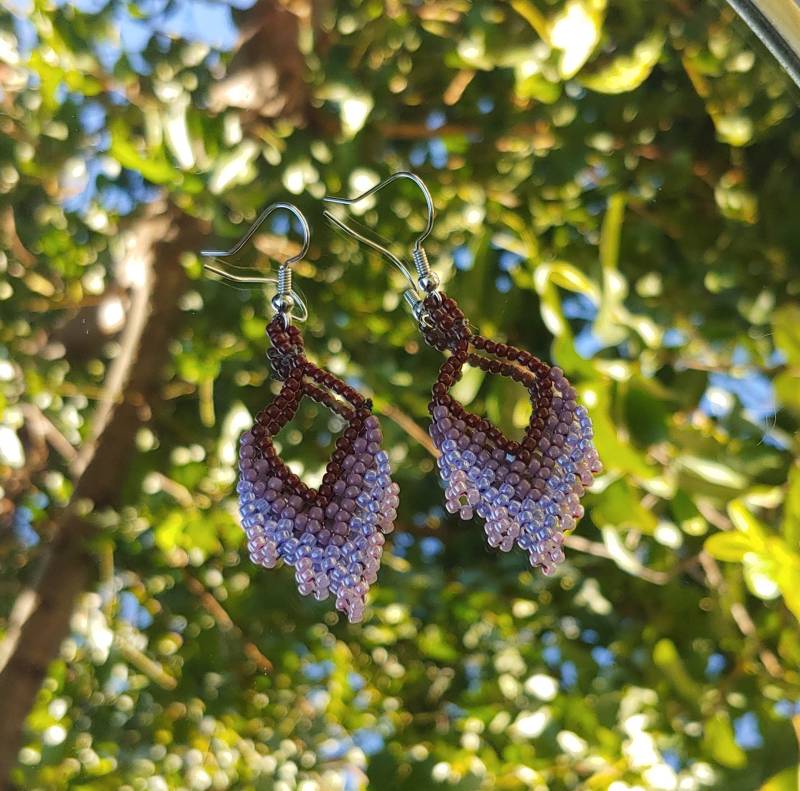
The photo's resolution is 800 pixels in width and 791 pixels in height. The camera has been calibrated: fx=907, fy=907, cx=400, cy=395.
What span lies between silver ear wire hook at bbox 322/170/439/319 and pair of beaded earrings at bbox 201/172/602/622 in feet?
0.19

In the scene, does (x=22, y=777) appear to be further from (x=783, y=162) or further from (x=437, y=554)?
(x=783, y=162)

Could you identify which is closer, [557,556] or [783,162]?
[557,556]

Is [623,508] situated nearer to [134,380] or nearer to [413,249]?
[413,249]

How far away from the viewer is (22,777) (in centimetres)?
64

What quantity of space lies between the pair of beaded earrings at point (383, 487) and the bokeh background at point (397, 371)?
14 cm

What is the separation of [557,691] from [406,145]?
406 millimetres

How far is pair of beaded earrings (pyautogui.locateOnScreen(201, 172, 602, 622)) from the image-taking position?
1.27 ft

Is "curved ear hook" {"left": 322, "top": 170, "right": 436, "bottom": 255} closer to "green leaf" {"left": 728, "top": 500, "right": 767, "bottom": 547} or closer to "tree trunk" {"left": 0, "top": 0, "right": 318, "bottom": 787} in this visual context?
"tree trunk" {"left": 0, "top": 0, "right": 318, "bottom": 787}

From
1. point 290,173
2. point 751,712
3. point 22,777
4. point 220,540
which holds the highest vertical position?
point 290,173

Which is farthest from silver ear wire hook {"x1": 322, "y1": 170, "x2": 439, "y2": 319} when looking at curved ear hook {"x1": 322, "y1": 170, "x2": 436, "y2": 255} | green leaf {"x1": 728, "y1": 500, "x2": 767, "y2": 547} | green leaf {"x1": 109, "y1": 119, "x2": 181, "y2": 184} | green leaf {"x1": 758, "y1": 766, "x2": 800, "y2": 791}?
green leaf {"x1": 758, "y1": 766, "x2": 800, "y2": 791}

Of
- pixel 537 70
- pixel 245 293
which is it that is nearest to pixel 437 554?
pixel 245 293

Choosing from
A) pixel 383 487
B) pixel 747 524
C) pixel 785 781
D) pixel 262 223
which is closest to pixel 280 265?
pixel 262 223

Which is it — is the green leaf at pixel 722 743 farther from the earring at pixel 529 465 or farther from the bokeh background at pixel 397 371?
the earring at pixel 529 465

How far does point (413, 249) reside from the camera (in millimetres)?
533
